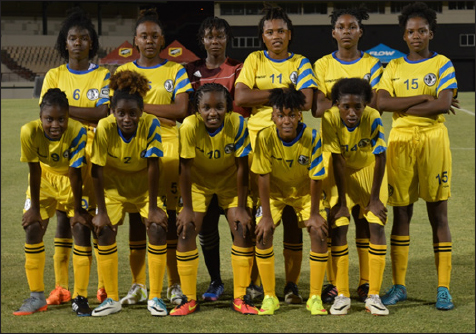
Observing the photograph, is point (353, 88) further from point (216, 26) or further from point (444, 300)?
point (444, 300)

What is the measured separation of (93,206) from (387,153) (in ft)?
7.31

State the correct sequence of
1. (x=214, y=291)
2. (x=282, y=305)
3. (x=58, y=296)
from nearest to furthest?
(x=282, y=305) < (x=58, y=296) < (x=214, y=291)

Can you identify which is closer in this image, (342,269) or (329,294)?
(342,269)

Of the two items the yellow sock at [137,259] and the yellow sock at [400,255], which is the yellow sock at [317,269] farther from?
the yellow sock at [137,259]

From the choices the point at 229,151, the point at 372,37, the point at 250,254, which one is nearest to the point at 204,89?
the point at 229,151

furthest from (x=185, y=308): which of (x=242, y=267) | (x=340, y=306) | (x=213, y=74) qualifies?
(x=213, y=74)

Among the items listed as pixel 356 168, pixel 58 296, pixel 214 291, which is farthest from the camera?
pixel 214 291

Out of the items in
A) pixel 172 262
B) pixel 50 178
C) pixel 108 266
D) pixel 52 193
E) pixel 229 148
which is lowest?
pixel 172 262

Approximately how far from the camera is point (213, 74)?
572cm

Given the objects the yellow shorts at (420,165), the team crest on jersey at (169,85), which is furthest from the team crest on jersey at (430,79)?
the team crest on jersey at (169,85)

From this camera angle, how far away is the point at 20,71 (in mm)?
43938

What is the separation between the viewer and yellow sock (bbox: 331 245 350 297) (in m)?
5.20

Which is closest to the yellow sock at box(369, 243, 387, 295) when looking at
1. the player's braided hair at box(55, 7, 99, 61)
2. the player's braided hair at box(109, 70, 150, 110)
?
the player's braided hair at box(109, 70, 150, 110)

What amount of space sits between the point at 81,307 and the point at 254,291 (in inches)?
52.5
